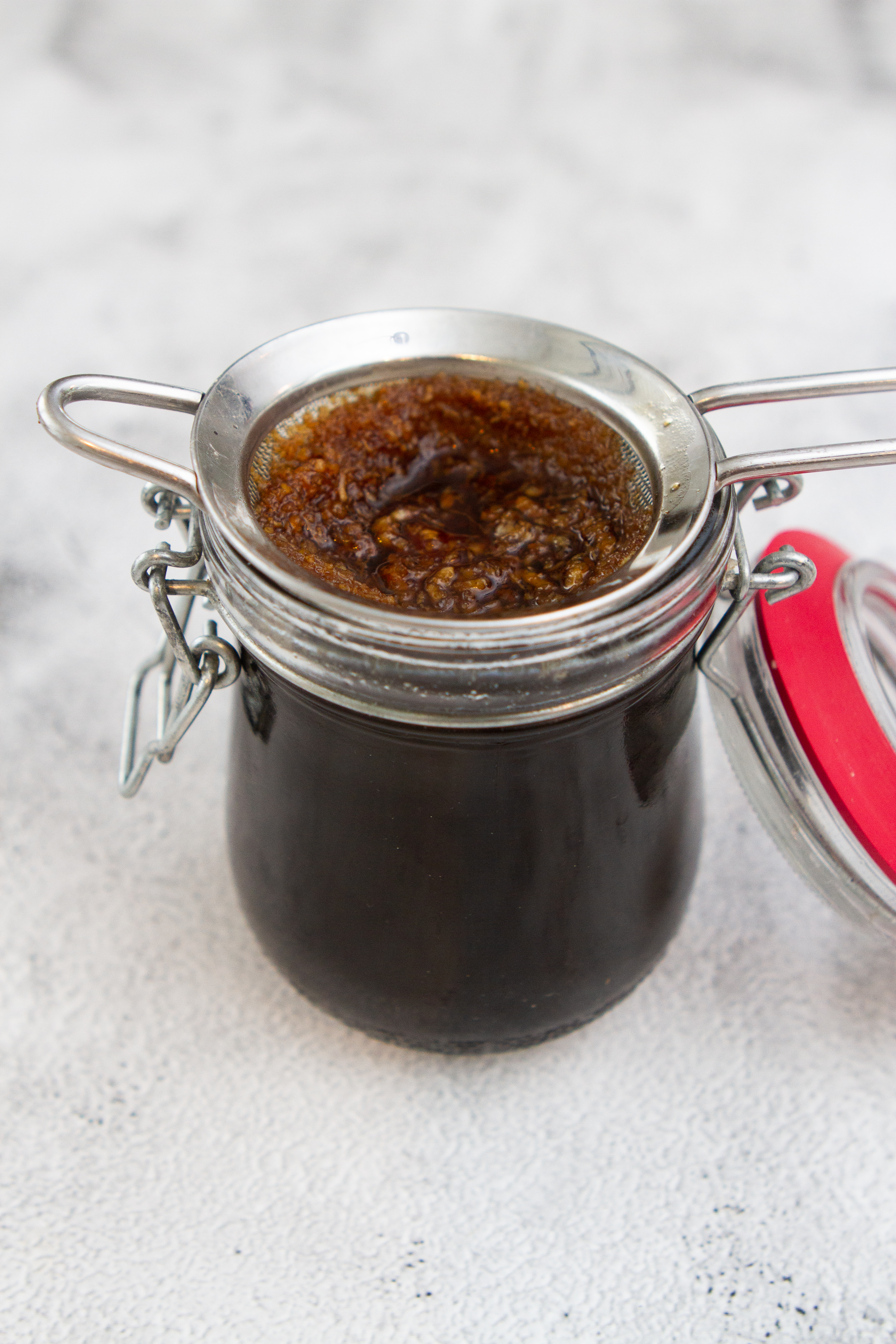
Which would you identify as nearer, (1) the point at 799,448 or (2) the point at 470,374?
(1) the point at 799,448

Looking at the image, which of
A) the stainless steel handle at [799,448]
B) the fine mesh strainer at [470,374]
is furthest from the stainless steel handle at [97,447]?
the stainless steel handle at [799,448]

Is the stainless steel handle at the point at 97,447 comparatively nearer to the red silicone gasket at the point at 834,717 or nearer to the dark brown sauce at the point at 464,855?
the dark brown sauce at the point at 464,855

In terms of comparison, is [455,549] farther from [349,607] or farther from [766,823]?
[766,823]

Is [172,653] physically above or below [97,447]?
below

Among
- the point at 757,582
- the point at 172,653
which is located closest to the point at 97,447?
the point at 172,653

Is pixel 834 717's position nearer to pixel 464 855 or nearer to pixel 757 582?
pixel 757 582

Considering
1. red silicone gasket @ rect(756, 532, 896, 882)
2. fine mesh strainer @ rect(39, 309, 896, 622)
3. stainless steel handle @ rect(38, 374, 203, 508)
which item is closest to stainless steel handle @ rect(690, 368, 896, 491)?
fine mesh strainer @ rect(39, 309, 896, 622)

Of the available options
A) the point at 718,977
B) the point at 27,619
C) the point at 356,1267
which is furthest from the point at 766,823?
the point at 27,619
